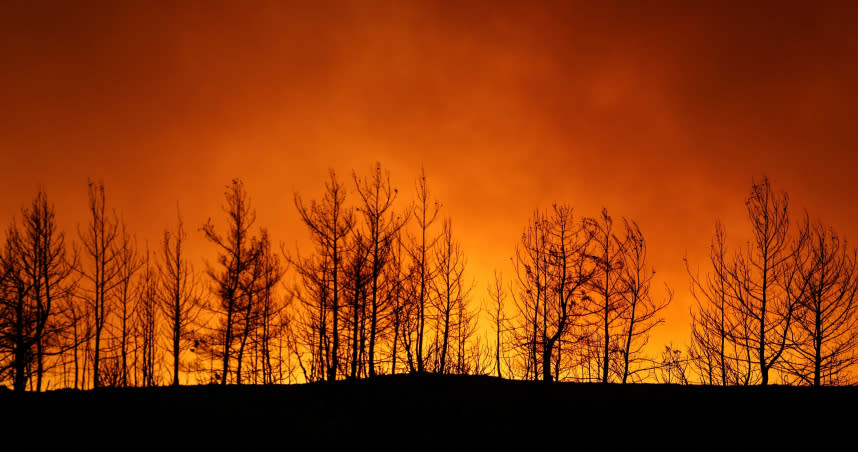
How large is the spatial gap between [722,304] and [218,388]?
22.6 metres

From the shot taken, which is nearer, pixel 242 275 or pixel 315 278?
pixel 315 278

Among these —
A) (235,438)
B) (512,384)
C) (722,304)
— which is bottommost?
(235,438)

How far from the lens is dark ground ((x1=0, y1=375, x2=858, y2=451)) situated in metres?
13.1

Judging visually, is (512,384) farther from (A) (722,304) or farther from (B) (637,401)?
(A) (722,304)

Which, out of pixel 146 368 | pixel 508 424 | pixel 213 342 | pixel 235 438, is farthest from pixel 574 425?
pixel 146 368

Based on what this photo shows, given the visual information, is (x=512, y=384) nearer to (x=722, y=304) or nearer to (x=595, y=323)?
(x=595, y=323)

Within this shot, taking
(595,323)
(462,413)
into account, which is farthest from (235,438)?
(595,323)

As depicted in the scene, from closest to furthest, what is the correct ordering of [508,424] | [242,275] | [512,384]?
[508,424] → [512,384] → [242,275]

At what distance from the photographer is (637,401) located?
52.0 ft

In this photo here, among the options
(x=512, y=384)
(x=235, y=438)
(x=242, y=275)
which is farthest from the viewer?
(x=242, y=275)

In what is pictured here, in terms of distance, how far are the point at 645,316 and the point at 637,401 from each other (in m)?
12.6

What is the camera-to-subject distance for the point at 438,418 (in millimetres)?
14922

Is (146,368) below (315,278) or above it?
below

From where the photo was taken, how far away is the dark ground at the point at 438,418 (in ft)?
43.1
